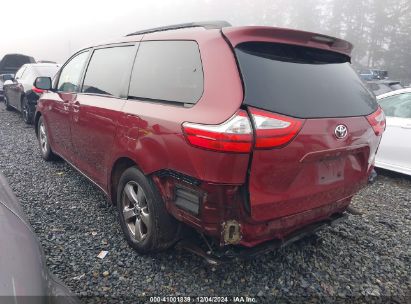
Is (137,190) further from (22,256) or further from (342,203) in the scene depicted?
(342,203)

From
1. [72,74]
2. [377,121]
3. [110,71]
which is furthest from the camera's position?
[72,74]

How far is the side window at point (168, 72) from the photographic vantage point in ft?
7.34

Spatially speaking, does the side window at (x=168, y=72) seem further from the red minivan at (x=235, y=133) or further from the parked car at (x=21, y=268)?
the parked car at (x=21, y=268)

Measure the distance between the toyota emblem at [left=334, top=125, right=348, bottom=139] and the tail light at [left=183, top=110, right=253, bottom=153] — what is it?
694 mm

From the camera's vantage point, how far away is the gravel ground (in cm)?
→ 248

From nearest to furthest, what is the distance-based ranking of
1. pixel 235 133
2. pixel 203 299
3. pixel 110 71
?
pixel 235 133, pixel 203 299, pixel 110 71

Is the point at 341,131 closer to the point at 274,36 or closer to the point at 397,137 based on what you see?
the point at 274,36

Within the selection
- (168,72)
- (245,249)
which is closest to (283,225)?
(245,249)

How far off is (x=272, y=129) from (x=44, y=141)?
4399mm

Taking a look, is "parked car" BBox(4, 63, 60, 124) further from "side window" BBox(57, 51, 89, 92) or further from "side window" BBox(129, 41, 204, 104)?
"side window" BBox(129, 41, 204, 104)

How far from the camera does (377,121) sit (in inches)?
104

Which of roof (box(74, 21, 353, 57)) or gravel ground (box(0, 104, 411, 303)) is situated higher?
Answer: roof (box(74, 21, 353, 57))

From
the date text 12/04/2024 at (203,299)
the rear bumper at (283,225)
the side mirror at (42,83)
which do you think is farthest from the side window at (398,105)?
the side mirror at (42,83)

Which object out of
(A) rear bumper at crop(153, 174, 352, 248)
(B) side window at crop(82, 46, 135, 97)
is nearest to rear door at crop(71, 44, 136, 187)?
(B) side window at crop(82, 46, 135, 97)
